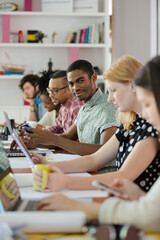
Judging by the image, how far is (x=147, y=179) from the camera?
166 centimetres

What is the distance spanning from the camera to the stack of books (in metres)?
5.87

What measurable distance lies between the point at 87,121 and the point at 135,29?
3.53m

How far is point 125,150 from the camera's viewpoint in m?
1.88

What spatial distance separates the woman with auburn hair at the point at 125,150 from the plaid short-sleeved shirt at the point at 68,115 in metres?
1.46

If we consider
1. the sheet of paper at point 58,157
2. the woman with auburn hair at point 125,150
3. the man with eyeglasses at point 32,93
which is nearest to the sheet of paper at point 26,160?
the sheet of paper at point 58,157

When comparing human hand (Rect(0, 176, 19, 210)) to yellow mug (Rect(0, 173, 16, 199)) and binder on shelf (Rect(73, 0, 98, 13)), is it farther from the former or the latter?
binder on shelf (Rect(73, 0, 98, 13))

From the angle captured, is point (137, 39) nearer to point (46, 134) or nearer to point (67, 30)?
point (67, 30)

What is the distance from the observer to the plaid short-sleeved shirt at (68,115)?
352 cm

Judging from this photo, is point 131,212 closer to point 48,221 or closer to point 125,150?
point 48,221

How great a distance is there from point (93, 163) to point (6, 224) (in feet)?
3.95

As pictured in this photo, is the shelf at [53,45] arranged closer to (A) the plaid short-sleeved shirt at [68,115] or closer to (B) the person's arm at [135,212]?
(A) the plaid short-sleeved shirt at [68,115]

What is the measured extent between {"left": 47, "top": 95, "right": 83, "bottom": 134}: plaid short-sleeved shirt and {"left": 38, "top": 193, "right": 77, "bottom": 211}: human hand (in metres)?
2.35

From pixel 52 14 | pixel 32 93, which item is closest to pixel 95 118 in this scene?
pixel 32 93

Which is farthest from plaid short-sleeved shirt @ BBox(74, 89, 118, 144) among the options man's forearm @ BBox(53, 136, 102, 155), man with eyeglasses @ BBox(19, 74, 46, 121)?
man with eyeglasses @ BBox(19, 74, 46, 121)
